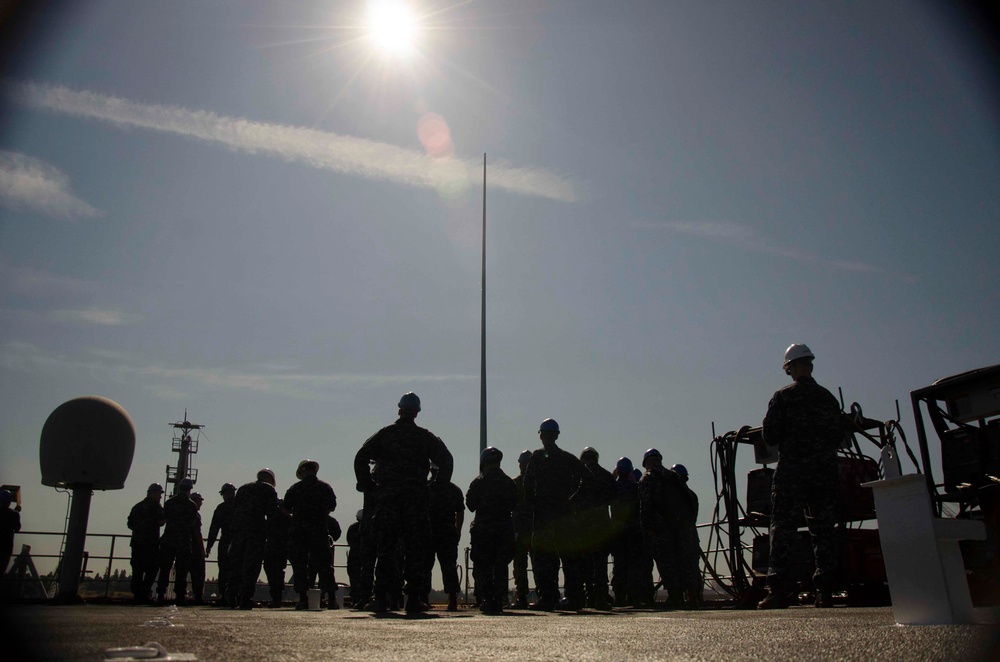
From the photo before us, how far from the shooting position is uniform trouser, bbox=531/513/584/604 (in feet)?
28.0

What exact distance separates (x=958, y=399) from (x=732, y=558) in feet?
14.3

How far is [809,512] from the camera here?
5.95 m

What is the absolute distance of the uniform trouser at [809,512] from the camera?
232 inches

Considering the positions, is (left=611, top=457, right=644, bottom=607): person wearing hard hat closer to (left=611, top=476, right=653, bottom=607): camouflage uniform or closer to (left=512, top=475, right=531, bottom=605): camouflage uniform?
(left=611, top=476, right=653, bottom=607): camouflage uniform

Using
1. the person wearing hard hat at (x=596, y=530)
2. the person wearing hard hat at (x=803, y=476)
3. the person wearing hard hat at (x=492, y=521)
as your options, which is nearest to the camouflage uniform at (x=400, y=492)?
the person wearing hard hat at (x=492, y=521)

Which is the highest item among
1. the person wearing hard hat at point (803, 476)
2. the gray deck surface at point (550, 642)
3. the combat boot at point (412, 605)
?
the person wearing hard hat at point (803, 476)

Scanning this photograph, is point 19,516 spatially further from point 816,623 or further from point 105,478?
point 816,623

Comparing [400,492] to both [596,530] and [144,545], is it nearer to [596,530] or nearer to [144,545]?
[596,530]

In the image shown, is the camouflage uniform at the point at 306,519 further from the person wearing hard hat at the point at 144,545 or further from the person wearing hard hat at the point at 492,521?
the person wearing hard hat at the point at 144,545

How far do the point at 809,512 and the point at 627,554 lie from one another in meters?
5.21

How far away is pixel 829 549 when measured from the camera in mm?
5898

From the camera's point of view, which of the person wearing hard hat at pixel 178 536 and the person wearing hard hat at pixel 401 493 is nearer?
the person wearing hard hat at pixel 401 493

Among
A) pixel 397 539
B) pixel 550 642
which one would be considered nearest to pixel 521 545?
pixel 397 539

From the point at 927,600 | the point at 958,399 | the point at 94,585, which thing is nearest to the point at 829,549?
the point at 927,600
